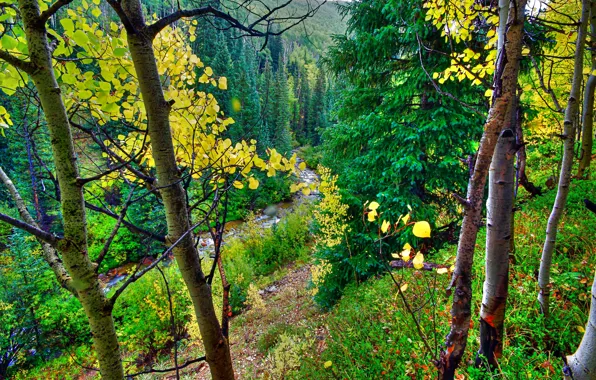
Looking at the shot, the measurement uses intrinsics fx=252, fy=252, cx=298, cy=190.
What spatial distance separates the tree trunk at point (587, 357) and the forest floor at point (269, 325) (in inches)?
170

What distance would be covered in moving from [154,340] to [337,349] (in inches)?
378

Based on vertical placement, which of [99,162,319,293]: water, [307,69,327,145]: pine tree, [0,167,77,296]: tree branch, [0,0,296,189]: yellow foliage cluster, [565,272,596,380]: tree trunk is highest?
[307,69,327,145]: pine tree

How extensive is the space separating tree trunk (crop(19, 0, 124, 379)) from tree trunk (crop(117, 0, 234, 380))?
0.94 feet

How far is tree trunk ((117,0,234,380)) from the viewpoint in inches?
42.5

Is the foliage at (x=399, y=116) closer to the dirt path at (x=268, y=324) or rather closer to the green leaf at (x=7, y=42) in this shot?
the dirt path at (x=268, y=324)

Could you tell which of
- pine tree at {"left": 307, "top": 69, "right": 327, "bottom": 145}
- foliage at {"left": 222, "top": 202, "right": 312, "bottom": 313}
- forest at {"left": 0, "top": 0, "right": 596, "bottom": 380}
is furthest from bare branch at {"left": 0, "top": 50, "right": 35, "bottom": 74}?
pine tree at {"left": 307, "top": 69, "right": 327, "bottom": 145}

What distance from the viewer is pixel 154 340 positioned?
397 inches

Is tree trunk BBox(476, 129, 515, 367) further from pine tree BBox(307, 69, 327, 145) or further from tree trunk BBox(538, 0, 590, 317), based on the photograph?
pine tree BBox(307, 69, 327, 145)

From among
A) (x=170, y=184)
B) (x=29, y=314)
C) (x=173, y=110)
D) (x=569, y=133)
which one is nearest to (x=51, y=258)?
(x=170, y=184)

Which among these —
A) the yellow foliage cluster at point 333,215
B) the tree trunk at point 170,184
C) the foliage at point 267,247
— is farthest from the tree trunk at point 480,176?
the foliage at point 267,247

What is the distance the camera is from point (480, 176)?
1.33m

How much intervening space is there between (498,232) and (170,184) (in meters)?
1.86

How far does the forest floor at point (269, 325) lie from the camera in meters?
6.09

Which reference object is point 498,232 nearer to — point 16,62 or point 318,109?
point 16,62
